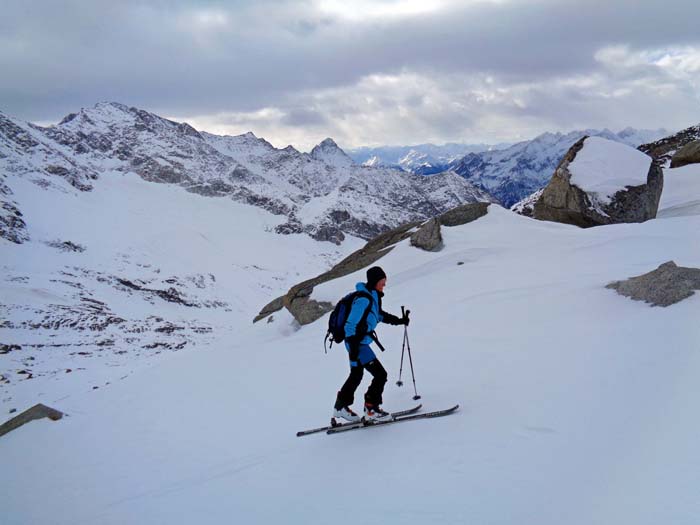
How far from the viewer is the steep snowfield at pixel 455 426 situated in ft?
19.9

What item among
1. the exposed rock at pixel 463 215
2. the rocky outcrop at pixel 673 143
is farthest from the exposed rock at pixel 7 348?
the rocky outcrop at pixel 673 143

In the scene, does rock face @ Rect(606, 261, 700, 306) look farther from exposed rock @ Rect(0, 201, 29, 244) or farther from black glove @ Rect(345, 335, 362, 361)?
exposed rock @ Rect(0, 201, 29, 244)

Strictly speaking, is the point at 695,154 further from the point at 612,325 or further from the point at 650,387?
the point at 650,387

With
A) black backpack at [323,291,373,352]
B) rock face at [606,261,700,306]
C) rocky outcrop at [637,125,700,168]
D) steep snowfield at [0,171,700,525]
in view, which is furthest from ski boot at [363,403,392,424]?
rocky outcrop at [637,125,700,168]

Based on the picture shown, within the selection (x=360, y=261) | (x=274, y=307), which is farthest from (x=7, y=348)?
(x=360, y=261)

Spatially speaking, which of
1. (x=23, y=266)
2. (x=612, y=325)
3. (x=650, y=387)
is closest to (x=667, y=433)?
(x=650, y=387)

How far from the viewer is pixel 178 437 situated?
1288cm

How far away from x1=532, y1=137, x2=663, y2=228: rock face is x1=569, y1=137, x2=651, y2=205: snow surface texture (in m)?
0.05

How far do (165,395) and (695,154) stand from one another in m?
37.0

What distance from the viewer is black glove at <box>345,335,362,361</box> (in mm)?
8703

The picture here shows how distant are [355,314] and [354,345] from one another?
0.59 metres

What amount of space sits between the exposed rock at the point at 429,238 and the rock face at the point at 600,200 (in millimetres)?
6743

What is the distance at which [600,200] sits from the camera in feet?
82.1

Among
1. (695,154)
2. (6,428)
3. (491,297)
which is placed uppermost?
(695,154)
